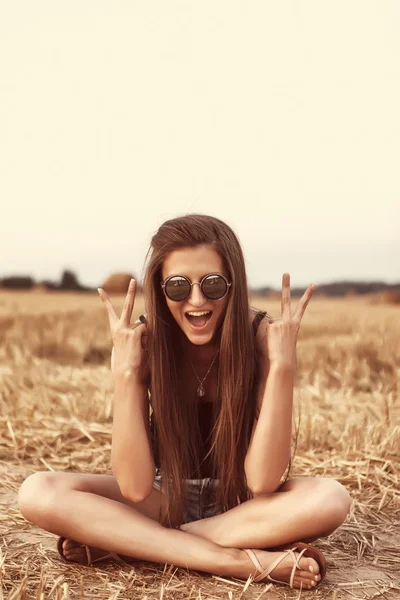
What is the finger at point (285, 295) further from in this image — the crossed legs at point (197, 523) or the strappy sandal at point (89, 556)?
the strappy sandal at point (89, 556)

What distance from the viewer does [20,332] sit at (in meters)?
9.20

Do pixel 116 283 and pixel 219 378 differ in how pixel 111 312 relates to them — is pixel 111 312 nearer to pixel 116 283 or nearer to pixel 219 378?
pixel 219 378

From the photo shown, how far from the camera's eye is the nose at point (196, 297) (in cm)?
263

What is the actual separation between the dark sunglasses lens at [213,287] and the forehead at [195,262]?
0.04 meters

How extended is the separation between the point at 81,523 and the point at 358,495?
1.60m

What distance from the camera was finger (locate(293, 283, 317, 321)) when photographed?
2.67 metres

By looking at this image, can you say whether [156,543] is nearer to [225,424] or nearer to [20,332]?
[225,424]

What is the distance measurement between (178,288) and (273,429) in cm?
57

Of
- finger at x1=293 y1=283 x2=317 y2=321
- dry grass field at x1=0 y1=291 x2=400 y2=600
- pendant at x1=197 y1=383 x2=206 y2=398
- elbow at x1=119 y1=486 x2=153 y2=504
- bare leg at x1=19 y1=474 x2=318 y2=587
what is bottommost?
dry grass field at x1=0 y1=291 x2=400 y2=600

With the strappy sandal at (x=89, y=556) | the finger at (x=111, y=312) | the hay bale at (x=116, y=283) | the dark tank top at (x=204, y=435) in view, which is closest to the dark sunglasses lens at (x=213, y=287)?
the finger at (x=111, y=312)

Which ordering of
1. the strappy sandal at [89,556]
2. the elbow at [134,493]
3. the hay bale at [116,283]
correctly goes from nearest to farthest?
the elbow at [134,493], the strappy sandal at [89,556], the hay bale at [116,283]

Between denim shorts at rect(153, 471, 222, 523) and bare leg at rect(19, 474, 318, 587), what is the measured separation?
0.57 ft

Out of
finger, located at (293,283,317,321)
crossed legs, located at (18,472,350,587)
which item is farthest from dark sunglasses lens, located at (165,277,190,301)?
crossed legs, located at (18,472,350,587)

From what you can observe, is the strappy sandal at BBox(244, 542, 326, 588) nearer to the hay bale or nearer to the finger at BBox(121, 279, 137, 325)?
the finger at BBox(121, 279, 137, 325)
